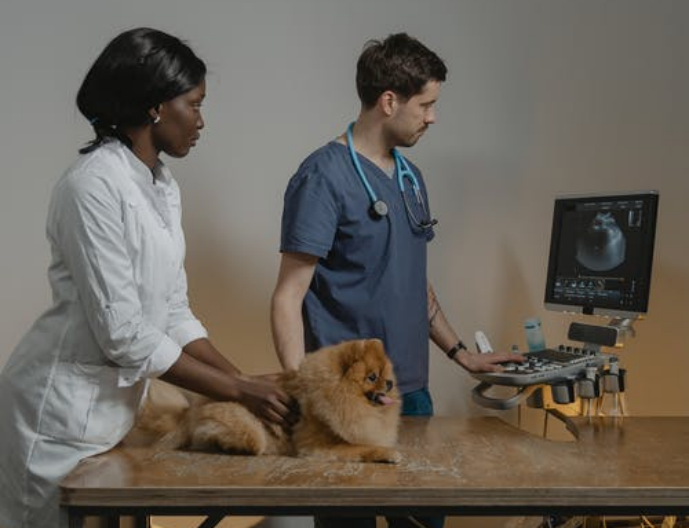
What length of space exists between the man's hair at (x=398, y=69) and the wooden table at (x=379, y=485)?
0.94 metres

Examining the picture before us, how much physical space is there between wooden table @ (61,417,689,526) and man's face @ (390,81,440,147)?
857 millimetres

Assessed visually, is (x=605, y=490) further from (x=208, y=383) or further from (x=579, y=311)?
(x=579, y=311)

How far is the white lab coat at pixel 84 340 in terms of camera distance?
4.93ft

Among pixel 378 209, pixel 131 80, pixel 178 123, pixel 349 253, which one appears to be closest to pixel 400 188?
pixel 378 209

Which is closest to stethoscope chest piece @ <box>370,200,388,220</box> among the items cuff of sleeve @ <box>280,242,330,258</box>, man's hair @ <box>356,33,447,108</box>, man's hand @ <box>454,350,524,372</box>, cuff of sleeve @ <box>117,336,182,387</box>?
cuff of sleeve @ <box>280,242,330,258</box>

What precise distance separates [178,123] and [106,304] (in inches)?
15.5

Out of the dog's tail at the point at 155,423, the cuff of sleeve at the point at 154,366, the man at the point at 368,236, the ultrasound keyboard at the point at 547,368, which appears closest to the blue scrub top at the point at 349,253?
the man at the point at 368,236

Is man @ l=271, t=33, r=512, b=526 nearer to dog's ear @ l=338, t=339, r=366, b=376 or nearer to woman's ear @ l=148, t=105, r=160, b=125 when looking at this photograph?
dog's ear @ l=338, t=339, r=366, b=376

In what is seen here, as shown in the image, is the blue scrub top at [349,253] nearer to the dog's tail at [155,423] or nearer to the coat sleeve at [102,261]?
the dog's tail at [155,423]

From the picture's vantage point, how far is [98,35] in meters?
2.85

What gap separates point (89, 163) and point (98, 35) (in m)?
1.49

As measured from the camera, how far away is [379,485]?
1.45 meters

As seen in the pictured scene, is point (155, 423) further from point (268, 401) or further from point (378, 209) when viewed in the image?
point (378, 209)

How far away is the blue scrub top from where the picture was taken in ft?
6.80
